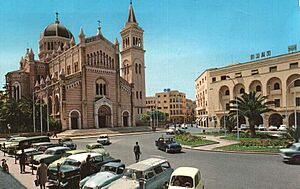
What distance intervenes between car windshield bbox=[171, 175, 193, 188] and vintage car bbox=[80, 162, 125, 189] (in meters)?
2.86

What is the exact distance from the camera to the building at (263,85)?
174 feet

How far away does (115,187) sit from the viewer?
1024 centimetres

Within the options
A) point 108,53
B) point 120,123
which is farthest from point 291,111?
point 108,53

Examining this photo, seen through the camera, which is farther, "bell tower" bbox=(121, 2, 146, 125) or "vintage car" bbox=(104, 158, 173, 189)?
"bell tower" bbox=(121, 2, 146, 125)

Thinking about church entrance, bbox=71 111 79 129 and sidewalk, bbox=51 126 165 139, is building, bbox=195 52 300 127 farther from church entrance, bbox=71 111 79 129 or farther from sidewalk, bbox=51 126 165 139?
church entrance, bbox=71 111 79 129

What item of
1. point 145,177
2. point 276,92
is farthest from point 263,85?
point 145,177

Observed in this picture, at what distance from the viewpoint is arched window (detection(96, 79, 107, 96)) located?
6134cm

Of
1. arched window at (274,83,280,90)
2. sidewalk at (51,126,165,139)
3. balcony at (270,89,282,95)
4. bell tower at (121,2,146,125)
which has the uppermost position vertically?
bell tower at (121,2,146,125)

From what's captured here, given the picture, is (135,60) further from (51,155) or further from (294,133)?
(51,155)

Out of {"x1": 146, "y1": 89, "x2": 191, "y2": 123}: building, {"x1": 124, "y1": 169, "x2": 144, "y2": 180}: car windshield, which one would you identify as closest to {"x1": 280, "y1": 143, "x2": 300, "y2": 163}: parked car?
{"x1": 124, "y1": 169, "x2": 144, "y2": 180}: car windshield

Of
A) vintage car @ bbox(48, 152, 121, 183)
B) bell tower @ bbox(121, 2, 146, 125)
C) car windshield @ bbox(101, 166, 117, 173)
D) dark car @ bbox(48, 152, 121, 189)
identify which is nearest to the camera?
car windshield @ bbox(101, 166, 117, 173)

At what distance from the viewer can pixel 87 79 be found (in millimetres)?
59188

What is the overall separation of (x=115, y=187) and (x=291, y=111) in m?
51.7

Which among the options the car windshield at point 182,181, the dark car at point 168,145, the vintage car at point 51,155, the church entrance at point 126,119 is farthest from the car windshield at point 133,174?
the church entrance at point 126,119
